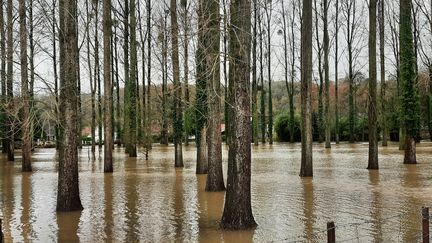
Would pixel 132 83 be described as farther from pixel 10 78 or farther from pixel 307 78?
pixel 307 78

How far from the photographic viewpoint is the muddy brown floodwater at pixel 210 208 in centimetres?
912

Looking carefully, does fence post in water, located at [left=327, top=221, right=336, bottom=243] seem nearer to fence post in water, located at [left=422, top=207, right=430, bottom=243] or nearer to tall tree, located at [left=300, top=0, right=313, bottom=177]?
fence post in water, located at [left=422, top=207, right=430, bottom=243]

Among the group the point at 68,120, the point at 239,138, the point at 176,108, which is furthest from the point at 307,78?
the point at 68,120

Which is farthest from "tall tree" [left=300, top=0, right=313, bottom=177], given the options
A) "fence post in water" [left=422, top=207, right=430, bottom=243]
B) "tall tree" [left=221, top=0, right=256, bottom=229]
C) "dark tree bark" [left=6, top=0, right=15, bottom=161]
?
"fence post in water" [left=422, top=207, right=430, bottom=243]

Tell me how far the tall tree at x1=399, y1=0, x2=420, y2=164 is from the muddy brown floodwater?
321 cm

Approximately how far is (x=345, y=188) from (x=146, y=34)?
2929 centimetres

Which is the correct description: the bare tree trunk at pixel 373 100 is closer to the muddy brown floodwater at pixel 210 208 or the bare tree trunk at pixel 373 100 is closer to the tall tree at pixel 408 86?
the muddy brown floodwater at pixel 210 208

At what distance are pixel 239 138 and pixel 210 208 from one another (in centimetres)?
311

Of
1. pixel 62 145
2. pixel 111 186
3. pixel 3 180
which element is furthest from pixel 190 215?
pixel 3 180

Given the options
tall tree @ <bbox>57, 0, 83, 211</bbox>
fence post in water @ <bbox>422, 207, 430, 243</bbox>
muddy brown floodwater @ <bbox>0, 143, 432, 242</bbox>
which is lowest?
muddy brown floodwater @ <bbox>0, 143, 432, 242</bbox>

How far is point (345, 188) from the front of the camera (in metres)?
15.3

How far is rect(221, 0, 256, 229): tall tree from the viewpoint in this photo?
31.6 ft

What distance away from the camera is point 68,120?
12.0m

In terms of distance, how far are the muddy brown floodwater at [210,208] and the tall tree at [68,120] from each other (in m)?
0.51
